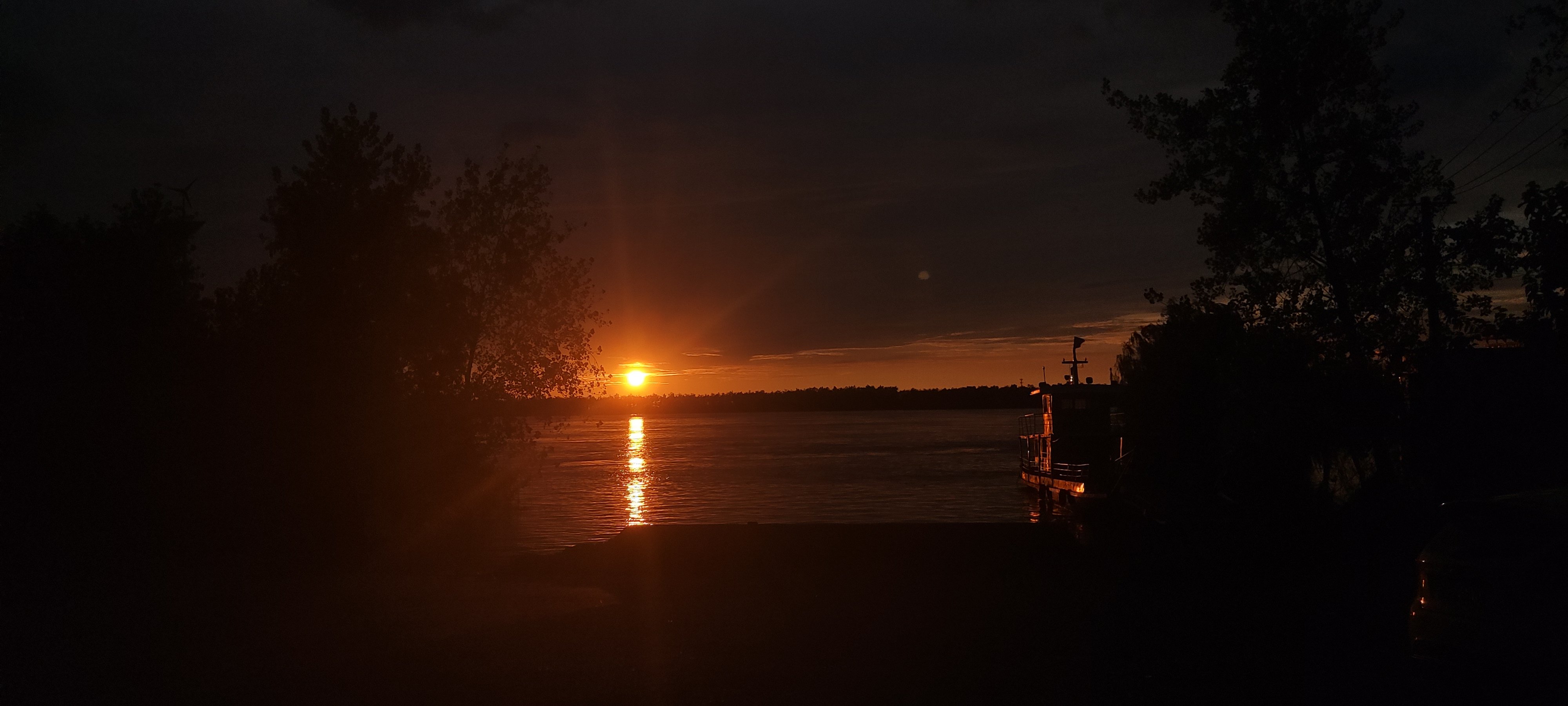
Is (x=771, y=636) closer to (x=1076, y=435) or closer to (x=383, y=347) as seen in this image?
(x=383, y=347)

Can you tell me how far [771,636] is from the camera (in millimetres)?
10391

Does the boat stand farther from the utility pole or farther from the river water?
the utility pole

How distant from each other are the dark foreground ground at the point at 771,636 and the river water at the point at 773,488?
Answer: 15.4 m

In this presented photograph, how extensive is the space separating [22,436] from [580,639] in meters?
13.5

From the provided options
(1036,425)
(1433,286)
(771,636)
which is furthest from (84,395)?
(1036,425)

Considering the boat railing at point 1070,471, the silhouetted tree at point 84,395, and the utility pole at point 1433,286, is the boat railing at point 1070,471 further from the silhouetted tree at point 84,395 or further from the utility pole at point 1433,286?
the silhouetted tree at point 84,395

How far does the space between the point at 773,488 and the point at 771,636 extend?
168 feet

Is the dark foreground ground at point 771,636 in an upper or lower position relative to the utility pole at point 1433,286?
lower

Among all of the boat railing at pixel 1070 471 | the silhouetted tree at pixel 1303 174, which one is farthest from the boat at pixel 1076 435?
the silhouetted tree at pixel 1303 174

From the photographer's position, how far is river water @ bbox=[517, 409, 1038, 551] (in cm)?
4116

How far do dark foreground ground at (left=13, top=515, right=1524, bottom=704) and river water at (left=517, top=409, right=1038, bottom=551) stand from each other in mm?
15397

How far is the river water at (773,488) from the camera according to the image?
135ft

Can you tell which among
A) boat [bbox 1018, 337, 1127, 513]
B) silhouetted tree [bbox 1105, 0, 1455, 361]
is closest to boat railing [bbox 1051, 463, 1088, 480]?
boat [bbox 1018, 337, 1127, 513]

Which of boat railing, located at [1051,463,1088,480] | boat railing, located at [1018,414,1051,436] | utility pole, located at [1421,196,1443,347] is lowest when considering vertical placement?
boat railing, located at [1051,463,1088,480]
